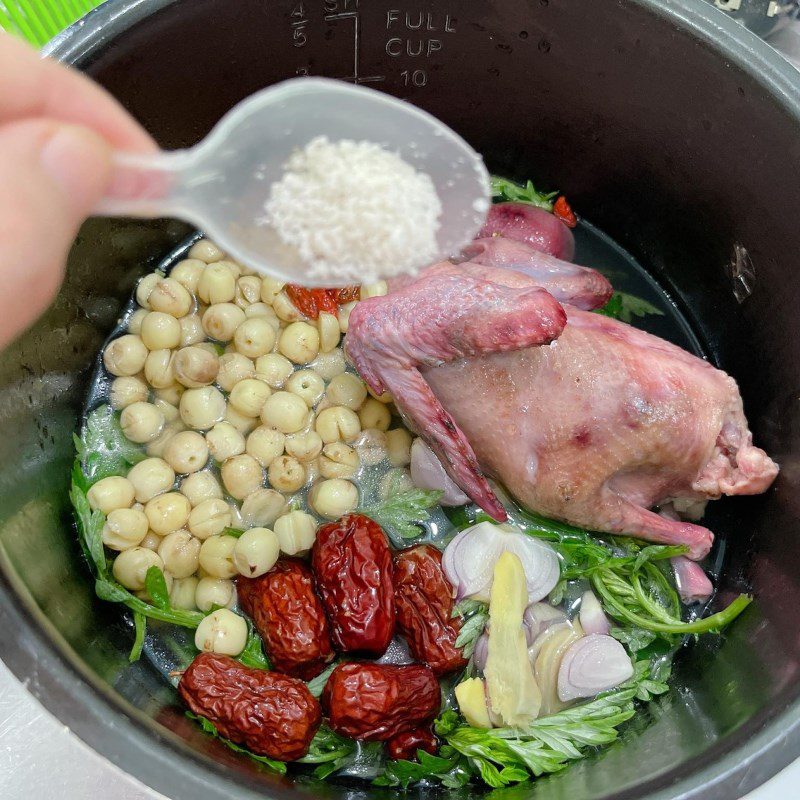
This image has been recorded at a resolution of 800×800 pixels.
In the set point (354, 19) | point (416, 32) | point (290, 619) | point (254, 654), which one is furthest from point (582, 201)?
point (254, 654)

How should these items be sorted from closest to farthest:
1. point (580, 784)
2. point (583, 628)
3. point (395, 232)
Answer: point (395, 232) < point (580, 784) < point (583, 628)

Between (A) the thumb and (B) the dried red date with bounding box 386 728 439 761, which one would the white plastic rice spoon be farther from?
(B) the dried red date with bounding box 386 728 439 761

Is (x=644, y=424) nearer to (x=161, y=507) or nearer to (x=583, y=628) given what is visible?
(x=583, y=628)

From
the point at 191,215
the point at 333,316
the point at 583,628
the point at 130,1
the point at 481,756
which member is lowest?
the point at 481,756

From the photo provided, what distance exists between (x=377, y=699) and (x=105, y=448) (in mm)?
935

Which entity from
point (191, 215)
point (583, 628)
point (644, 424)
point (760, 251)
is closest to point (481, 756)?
point (583, 628)

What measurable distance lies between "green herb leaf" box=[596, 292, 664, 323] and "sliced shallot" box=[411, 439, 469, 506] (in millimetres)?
728

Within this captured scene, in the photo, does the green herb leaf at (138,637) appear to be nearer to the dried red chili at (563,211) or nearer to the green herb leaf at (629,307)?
the green herb leaf at (629,307)

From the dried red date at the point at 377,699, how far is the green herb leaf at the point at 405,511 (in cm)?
33

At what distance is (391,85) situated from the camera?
1.98 m

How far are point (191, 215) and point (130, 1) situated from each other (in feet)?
2.18

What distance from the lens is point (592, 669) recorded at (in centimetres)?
162

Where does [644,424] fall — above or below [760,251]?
below

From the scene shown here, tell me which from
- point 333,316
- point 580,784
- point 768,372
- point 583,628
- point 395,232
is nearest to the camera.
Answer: point 395,232
